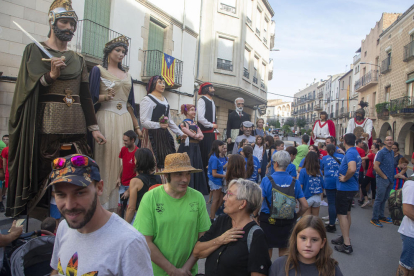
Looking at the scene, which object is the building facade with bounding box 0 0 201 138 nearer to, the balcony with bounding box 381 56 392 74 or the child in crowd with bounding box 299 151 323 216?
the child in crowd with bounding box 299 151 323 216

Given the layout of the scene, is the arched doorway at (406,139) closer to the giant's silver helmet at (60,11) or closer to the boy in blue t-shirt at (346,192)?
the boy in blue t-shirt at (346,192)

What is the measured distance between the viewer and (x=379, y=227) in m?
6.18

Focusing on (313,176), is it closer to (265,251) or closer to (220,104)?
(265,251)

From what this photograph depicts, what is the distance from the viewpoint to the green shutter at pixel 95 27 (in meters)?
9.59

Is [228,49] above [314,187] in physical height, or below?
above

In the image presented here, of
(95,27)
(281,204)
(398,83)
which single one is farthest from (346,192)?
(398,83)

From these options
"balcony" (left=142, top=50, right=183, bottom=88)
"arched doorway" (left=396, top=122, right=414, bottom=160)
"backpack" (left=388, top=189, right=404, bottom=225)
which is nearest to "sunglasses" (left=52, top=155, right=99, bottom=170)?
"backpack" (left=388, top=189, right=404, bottom=225)

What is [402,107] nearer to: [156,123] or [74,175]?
[156,123]

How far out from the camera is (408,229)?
11.0ft

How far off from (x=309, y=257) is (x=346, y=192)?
3270 millimetres

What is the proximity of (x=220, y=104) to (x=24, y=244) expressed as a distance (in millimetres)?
17849

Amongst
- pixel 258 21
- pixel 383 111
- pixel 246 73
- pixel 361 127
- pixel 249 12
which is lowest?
pixel 361 127

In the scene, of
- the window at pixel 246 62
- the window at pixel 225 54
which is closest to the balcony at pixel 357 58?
the window at pixel 246 62

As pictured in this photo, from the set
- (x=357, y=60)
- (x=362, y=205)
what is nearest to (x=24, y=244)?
(x=362, y=205)
